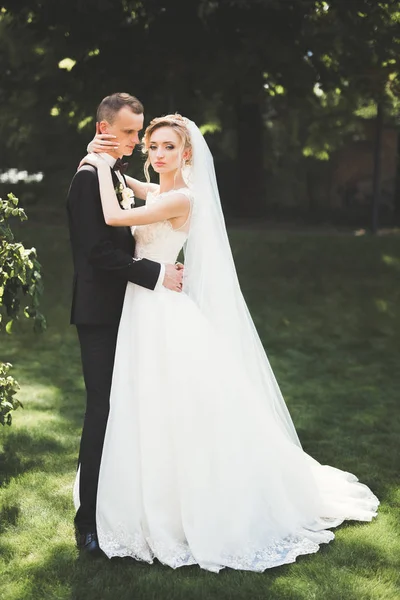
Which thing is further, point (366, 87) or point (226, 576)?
point (366, 87)

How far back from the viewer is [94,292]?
376cm

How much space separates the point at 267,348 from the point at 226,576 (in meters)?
5.45

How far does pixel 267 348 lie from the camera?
884 centimetres

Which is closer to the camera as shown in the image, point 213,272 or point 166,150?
point 166,150

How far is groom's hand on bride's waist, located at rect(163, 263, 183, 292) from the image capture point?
3.80 meters

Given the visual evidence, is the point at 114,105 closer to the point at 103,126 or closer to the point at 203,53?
the point at 103,126

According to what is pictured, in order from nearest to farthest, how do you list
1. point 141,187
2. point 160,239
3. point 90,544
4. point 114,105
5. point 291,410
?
point 114,105 < point 90,544 < point 160,239 < point 141,187 < point 291,410

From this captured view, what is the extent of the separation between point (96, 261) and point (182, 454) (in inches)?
42.3

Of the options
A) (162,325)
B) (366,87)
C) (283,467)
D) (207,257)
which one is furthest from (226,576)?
(366,87)

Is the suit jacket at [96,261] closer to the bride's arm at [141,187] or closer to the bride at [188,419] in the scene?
the bride at [188,419]

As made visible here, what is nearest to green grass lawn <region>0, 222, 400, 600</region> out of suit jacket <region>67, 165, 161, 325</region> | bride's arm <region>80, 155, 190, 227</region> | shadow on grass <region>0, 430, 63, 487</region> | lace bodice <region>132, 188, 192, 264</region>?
shadow on grass <region>0, 430, 63, 487</region>

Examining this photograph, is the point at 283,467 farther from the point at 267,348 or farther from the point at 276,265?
the point at 276,265

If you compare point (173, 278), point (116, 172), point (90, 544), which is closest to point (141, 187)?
point (116, 172)

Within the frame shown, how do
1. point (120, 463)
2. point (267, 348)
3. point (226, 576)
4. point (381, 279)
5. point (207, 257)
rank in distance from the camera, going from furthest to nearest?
point (381, 279) → point (267, 348) → point (207, 257) → point (120, 463) → point (226, 576)
